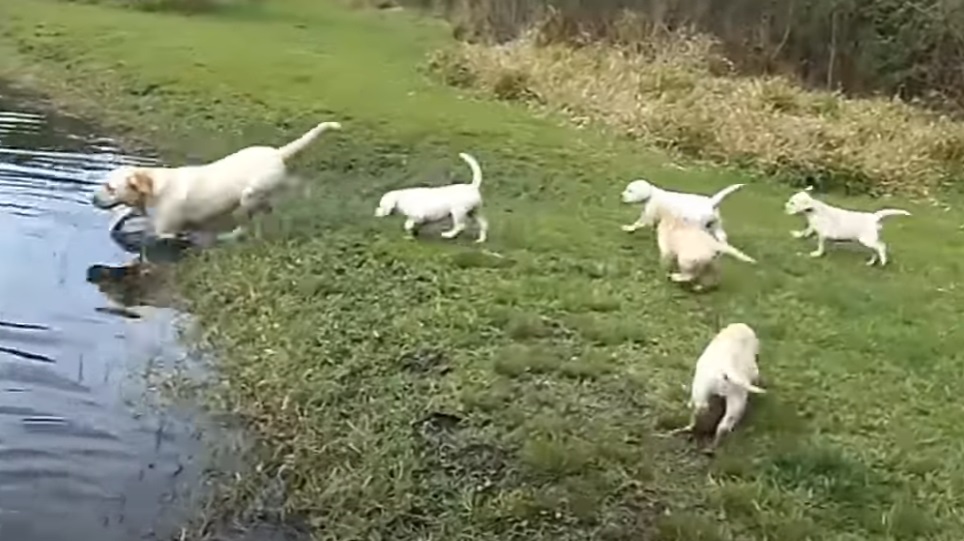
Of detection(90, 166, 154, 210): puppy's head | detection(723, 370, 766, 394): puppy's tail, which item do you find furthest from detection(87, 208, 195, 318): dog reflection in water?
detection(723, 370, 766, 394): puppy's tail

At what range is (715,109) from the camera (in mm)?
13945

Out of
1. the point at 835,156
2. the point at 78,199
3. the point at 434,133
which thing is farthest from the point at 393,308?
the point at 835,156

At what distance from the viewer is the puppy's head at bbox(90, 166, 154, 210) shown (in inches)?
347

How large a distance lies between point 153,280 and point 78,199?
206 cm

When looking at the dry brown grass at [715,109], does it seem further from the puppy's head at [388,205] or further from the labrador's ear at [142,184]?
the labrador's ear at [142,184]

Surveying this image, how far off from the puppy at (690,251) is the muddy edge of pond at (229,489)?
2.80 m

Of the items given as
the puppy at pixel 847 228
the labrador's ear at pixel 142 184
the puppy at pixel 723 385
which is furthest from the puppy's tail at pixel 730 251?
the labrador's ear at pixel 142 184

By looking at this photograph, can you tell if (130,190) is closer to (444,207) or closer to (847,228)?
(444,207)

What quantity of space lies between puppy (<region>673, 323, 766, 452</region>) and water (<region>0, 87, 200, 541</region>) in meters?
2.09

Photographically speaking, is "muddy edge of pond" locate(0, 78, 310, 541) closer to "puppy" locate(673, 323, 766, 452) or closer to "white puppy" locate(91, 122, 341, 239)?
"puppy" locate(673, 323, 766, 452)

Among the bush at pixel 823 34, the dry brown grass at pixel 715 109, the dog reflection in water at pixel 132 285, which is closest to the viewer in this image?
the dog reflection in water at pixel 132 285

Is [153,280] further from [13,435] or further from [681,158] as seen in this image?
[681,158]

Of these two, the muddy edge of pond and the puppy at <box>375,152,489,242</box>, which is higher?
the puppy at <box>375,152,489,242</box>

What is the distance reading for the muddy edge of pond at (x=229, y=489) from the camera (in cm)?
525
